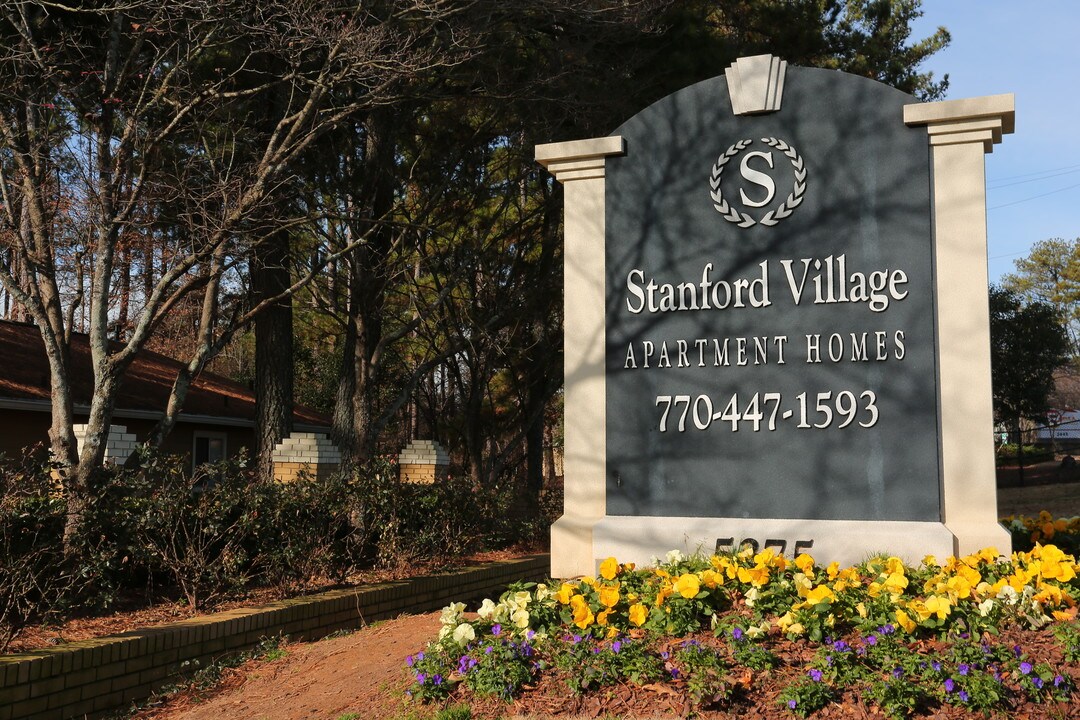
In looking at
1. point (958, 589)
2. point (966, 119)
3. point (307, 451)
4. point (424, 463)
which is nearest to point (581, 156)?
point (966, 119)

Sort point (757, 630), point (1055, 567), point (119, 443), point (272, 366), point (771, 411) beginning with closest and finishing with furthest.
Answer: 1. point (757, 630)
2. point (1055, 567)
3. point (771, 411)
4. point (119, 443)
5. point (272, 366)

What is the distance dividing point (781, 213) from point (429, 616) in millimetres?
4584

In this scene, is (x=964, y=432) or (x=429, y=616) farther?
(x=429, y=616)

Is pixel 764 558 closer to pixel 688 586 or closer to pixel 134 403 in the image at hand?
pixel 688 586

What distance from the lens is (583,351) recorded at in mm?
8031

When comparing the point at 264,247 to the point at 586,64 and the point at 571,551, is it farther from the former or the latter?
the point at 571,551

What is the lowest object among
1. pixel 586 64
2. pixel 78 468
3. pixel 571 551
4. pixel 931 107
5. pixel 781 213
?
pixel 571 551

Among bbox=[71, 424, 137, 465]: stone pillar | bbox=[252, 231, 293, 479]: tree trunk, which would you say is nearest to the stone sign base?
bbox=[252, 231, 293, 479]: tree trunk

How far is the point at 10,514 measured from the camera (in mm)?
7230

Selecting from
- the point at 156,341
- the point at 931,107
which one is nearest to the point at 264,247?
the point at 931,107

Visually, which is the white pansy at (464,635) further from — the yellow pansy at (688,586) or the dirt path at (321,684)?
the yellow pansy at (688,586)

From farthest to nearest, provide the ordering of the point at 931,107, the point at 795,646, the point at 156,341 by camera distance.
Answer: the point at 156,341, the point at 931,107, the point at 795,646

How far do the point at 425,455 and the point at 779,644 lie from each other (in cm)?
994

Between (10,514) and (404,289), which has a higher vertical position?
(404,289)
